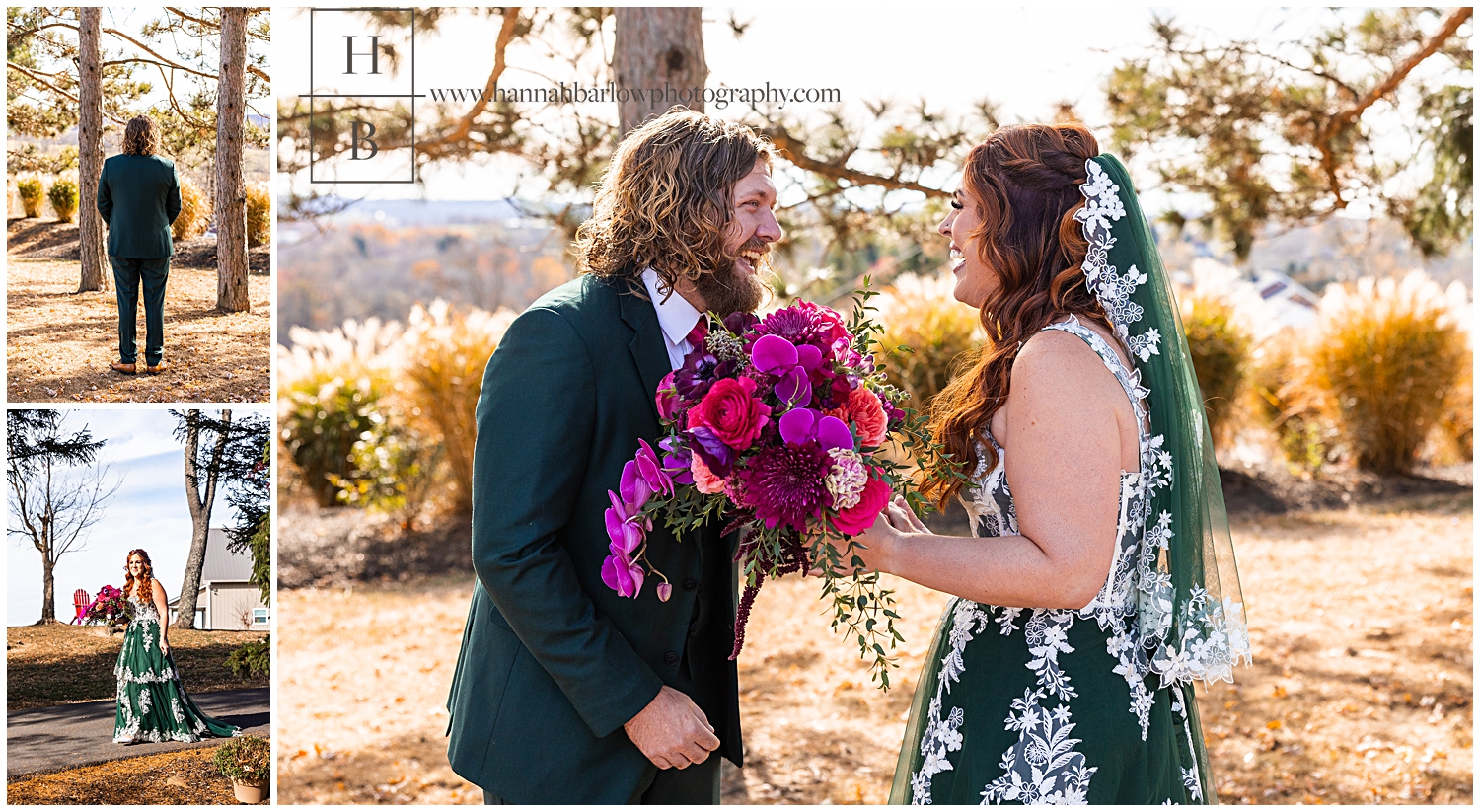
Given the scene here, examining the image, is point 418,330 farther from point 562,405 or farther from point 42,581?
point 562,405

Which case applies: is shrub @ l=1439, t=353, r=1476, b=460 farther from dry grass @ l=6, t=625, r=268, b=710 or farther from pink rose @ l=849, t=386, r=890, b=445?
dry grass @ l=6, t=625, r=268, b=710

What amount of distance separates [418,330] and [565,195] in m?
3.64

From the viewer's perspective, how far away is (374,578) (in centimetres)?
870

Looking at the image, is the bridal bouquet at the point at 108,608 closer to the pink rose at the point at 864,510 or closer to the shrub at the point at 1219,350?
the pink rose at the point at 864,510

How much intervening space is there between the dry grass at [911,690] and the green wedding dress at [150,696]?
1.79 m

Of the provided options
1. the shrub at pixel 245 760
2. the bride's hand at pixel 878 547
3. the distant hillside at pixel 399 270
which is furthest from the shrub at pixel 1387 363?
the distant hillside at pixel 399 270

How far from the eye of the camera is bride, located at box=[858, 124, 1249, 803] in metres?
2.27

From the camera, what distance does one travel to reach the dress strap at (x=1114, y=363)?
7.42 ft

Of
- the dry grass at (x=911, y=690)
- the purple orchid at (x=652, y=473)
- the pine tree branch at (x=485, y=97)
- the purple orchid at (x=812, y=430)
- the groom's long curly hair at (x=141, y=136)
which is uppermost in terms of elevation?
the pine tree branch at (x=485, y=97)

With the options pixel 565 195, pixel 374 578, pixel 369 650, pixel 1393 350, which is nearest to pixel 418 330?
pixel 374 578

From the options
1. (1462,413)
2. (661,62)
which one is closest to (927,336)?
(661,62)

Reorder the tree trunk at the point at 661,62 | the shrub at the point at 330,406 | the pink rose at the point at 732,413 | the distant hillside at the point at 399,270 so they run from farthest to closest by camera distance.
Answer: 1. the distant hillside at the point at 399,270
2. the shrub at the point at 330,406
3. the tree trunk at the point at 661,62
4. the pink rose at the point at 732,413

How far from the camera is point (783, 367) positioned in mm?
2115

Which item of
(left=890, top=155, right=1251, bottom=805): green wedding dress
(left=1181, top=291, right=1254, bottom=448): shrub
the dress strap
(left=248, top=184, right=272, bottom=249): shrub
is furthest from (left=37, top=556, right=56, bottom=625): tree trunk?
(left=1181, top=291, right=1254, bottom=448): shrub
